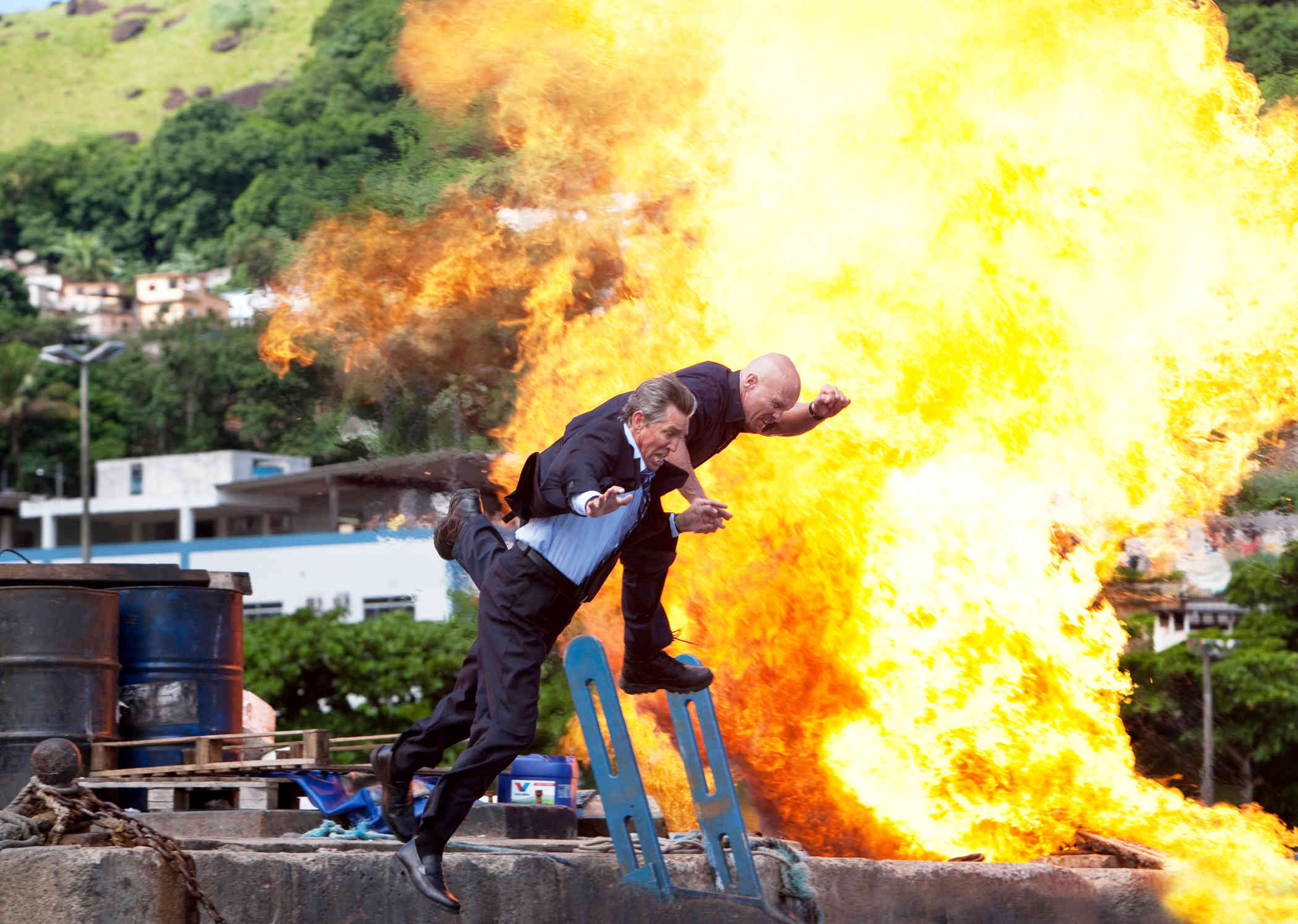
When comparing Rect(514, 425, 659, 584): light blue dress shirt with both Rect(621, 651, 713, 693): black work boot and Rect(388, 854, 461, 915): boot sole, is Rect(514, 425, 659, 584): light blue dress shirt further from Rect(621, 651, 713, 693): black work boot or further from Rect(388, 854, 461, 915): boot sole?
Rect(388, 854, 461, 915): boot sole

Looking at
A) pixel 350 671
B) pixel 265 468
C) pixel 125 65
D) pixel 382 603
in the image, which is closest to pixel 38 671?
pixel 350 671

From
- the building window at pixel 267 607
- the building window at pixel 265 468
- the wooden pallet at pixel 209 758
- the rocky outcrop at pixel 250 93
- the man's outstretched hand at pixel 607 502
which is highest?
the rocky outcrop at pixel 250 93

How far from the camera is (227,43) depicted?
151 meters

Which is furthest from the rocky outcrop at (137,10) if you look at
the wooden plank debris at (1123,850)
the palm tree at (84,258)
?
the wooden plank debris at (1123,850)

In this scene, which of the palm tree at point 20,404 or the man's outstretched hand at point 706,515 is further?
the palm tree at point 20,404

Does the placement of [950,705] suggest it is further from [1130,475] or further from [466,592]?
[466,592]

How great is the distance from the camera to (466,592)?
10.9 m

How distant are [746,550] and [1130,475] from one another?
6.92 feet

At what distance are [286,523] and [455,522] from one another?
52.8m

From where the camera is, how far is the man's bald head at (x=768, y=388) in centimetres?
548

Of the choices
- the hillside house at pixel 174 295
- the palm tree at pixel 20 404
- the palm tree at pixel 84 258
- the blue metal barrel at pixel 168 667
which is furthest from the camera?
the palm tree at pixel 84 258

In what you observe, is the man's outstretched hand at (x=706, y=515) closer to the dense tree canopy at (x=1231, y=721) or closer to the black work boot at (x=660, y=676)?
the black work boot at (x=660, y=676)

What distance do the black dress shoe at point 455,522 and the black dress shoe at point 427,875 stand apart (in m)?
1.16

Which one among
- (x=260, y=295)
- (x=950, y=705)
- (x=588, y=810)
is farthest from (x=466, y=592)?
(x=950, y=705)
